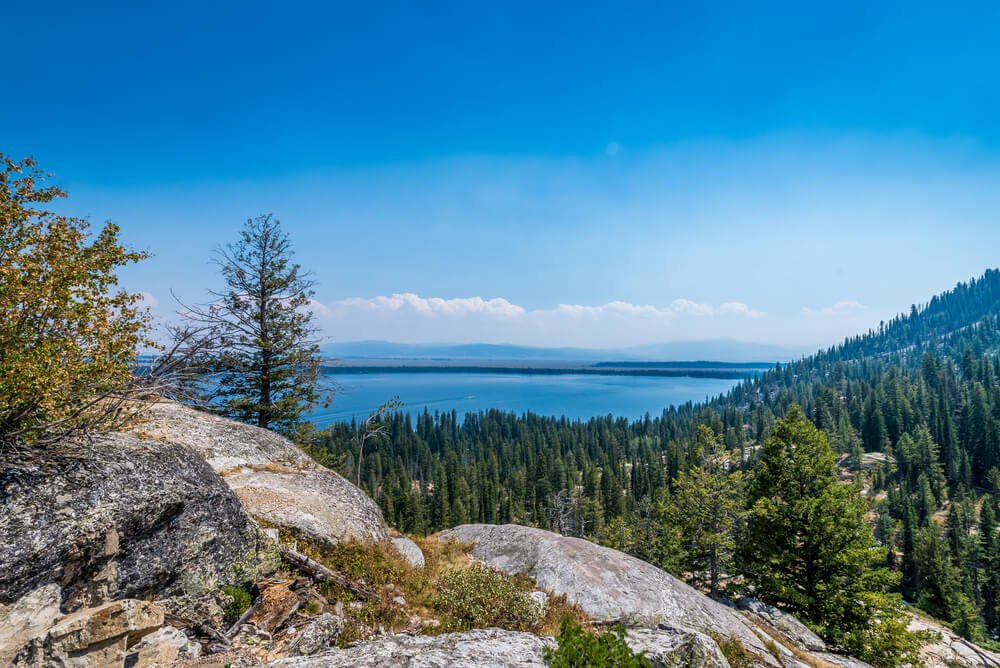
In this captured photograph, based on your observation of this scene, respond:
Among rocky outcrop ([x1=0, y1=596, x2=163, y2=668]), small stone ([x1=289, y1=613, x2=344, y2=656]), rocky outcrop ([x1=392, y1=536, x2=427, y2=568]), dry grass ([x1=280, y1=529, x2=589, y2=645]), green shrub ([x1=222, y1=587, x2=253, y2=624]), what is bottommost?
rocky outcrop ([x1=392, y1=536, x2=427, y2=568])

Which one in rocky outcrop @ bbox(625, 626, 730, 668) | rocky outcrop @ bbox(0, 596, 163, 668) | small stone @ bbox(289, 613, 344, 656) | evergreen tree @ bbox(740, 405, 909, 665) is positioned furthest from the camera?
evergreen tree @ bbox(740, 405, 909, 665)

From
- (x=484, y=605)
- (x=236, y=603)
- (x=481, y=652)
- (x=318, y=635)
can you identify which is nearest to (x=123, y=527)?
(x=236, y=603)

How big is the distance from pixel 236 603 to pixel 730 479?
25.7m

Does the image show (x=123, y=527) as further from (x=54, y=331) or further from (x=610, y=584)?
(x=610, y=584)

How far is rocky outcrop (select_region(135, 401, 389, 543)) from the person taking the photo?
10.6 m

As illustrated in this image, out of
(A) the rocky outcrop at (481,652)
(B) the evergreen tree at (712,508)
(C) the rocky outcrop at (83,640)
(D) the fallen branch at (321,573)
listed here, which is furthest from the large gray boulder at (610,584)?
(B) the evergreen tree at (712,508)

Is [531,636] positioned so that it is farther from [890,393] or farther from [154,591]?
[890,393]

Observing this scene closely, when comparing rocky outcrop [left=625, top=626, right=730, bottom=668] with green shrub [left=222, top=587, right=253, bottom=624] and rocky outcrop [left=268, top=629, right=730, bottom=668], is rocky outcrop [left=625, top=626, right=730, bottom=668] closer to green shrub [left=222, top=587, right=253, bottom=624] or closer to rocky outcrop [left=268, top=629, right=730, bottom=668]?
rocky outcrop [left=268, top=629, right=730, bottom=668]

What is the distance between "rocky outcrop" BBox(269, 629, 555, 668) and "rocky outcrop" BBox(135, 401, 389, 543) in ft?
14.4

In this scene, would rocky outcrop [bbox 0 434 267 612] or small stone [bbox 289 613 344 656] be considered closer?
rocky outcrop [bbox 0 434 267 612]

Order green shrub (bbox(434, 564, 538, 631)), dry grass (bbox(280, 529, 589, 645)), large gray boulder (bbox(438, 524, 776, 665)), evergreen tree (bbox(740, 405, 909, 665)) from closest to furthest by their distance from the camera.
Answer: dry grass (bbox(280, 529, 589, 645)) → green shrub (bbox(434, 564, 538, 631)) → large gray boulder (bbox(438, 524, 776, 665)) → evergreen tree (bbox(740, 405, 909, 665))

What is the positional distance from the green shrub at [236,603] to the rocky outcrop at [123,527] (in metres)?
0.32

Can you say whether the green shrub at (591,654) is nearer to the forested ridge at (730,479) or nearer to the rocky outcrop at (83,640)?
the rocky outcrop at (83,640)

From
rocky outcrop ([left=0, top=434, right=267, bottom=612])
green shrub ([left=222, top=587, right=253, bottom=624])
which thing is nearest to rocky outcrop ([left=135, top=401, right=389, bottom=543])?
rocky outcrop ([left=0, top=434, right=267, bottom=612])
